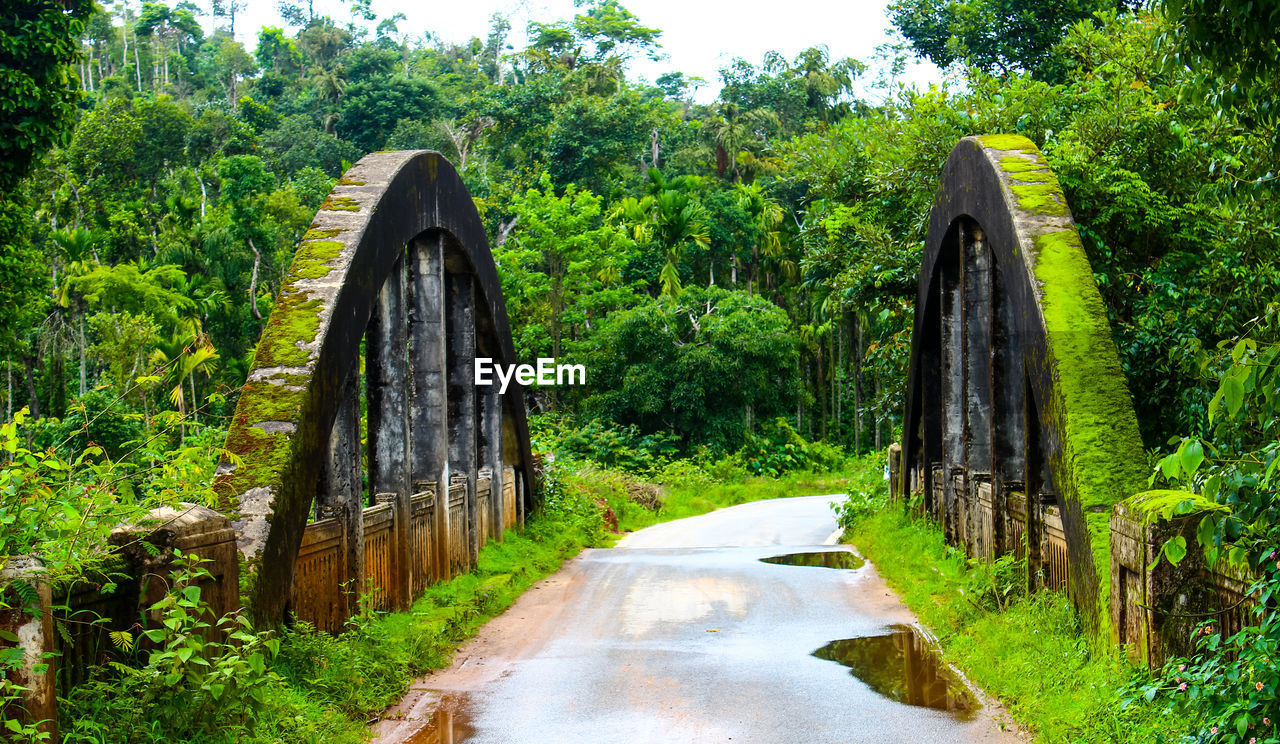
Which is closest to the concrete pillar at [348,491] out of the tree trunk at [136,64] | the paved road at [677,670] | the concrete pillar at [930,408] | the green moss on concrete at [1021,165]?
the paved road at [677,670]

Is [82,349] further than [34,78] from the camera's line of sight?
Yes

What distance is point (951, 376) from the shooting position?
41.2 feet

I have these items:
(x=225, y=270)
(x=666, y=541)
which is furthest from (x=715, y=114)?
(x=666, y=541)

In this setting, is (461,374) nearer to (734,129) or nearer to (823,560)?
(823,560)

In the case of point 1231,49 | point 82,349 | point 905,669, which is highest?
point 82,349

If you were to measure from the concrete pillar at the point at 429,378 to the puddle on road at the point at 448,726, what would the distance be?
3.92 meters

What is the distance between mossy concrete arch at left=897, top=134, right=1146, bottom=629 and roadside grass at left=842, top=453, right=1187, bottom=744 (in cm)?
28

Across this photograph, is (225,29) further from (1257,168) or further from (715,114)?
(1257,168)

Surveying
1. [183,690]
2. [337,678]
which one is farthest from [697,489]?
[183,690]

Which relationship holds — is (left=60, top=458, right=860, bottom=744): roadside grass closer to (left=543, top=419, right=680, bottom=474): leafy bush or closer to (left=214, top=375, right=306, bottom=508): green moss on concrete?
(left=214, top=375, right=306, bottom=508): green moss on concrete

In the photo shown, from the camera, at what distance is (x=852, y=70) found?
43844mm

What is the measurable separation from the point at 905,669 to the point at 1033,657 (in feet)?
3.67

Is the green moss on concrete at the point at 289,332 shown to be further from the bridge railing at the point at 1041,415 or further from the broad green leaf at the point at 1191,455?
the broad green leaf at the point at 1191,455

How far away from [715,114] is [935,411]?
1270 inches
